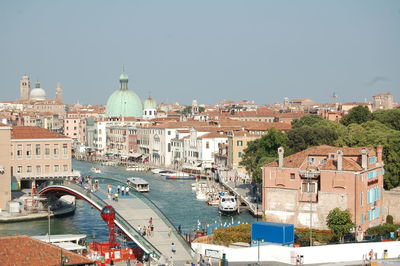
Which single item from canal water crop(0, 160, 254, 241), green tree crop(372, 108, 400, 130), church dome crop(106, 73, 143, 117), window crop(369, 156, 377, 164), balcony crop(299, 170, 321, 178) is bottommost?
canal water crop(0, 160, 254, 241)

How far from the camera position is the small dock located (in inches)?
1470

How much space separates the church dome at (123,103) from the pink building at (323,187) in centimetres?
6764

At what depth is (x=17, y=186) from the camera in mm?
39875

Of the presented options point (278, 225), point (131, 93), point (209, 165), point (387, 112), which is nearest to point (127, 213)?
point (278, 225)

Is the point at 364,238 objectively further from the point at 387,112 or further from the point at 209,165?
the point at 209,165

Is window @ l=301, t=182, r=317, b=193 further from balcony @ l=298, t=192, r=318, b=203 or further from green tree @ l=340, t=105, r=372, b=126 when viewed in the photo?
green tree @ l=340, t=105, r=372, b=126

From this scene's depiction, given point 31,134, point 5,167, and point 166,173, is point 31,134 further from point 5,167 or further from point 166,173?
A: point 166,173

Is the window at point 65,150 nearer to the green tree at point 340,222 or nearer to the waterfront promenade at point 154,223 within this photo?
the waterfront promenade at point 154,223

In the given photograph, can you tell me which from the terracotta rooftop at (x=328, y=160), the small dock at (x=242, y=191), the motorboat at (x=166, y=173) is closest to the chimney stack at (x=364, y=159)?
the terracotta rooftop at (x=328, y=160)

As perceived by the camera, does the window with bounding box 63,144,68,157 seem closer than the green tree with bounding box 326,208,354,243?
No

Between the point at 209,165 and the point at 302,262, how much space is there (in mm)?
41664

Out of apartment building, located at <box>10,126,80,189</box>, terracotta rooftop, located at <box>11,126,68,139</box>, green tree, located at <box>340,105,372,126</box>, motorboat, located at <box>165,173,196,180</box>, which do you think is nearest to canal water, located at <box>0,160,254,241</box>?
apartment building, located at <box>10,126,80,189</box>

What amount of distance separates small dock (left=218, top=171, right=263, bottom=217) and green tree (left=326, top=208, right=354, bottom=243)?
26.8 feet

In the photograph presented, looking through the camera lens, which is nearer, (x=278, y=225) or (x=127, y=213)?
(x=278, y=225)
